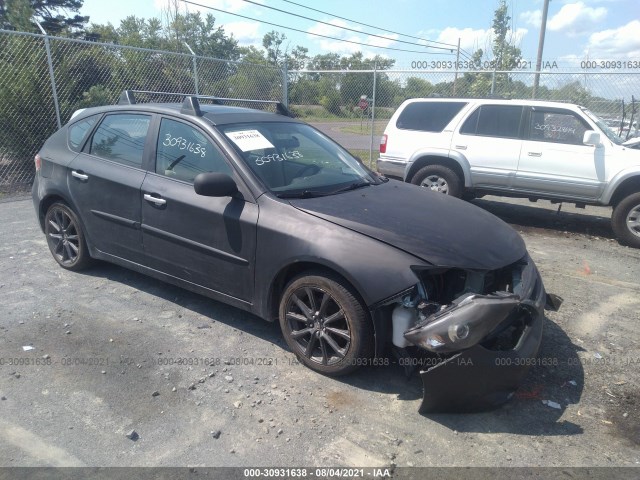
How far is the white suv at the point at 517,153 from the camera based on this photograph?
7.06 metres

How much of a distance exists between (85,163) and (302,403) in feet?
10.1

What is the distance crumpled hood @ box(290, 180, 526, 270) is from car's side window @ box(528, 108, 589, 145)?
4352 mm

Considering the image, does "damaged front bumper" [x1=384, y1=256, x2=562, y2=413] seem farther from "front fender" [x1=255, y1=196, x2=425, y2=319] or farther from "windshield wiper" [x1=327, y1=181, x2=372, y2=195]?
"windshield wiper" [x1=327, y1=181, x2=372, y2=195]

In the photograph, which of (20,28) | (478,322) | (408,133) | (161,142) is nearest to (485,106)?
(408,133)

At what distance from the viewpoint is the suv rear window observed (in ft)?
27.6

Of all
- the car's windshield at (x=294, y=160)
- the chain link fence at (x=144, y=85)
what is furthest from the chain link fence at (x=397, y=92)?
the car's windshield at (x=294, y=160)

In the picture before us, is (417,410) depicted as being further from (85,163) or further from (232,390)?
(85,163)

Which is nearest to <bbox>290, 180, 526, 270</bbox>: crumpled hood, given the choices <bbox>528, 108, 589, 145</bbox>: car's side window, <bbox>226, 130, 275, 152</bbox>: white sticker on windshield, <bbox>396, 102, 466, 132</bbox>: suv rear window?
<bbox>226, 130, 275, 152</bbox>: white sticker on windshield

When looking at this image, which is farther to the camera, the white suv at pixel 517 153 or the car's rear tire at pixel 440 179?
the car's rear tire at pixel 440 179

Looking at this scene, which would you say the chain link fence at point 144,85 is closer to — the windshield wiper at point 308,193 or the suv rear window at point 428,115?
the suv rear window at point 428,115

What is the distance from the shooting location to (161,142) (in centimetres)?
422

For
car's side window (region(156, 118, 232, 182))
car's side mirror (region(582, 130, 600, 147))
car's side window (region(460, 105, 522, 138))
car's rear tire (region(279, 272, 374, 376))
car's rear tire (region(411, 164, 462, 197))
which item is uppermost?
car's side window (region(460, 105, 522, 138))

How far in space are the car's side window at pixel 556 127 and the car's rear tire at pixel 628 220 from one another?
1124 mm

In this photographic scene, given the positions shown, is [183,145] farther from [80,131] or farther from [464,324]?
[464,324]
